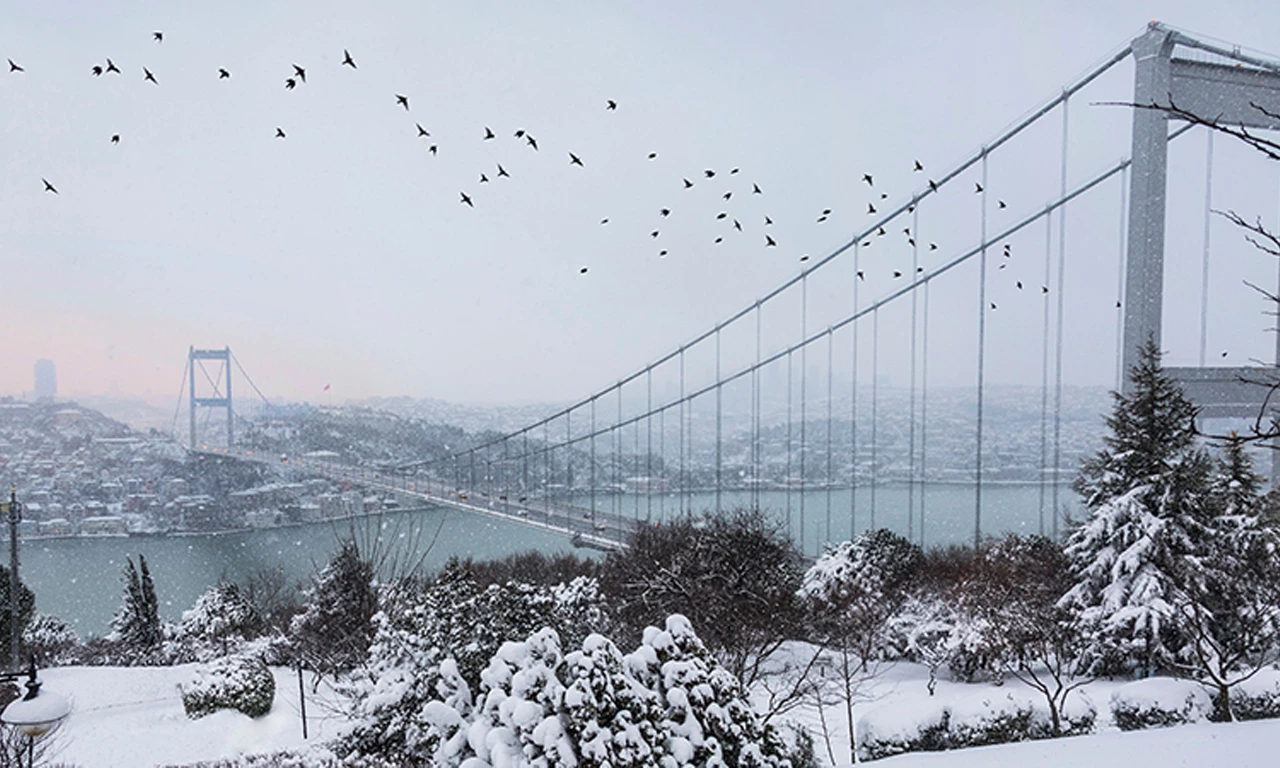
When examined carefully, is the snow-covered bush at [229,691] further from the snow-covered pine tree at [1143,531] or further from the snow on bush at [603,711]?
the snow-covered pine tree at [1143,531]

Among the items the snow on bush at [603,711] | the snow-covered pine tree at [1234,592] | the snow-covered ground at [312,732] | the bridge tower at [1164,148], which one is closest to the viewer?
A: the snow on bush at [603,711]

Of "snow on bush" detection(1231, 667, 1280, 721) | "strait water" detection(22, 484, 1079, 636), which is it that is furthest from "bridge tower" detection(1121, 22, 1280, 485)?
"strait water" detection(22, 484, 1079, 636)

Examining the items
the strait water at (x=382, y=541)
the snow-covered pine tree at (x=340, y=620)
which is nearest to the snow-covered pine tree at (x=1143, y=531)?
the snow-covered pine tree at (x=340, y=620)

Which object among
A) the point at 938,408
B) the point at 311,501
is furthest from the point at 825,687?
the point at 311,501

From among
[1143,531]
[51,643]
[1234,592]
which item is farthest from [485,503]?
[1234,592]

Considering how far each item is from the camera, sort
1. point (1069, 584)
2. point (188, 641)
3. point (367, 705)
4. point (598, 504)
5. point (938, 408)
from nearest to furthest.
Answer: point (367, 705), point (1069, 584), point (188, 641), point (938, 408), point (598, 504)

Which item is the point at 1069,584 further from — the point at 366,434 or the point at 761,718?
the point at 366,434
